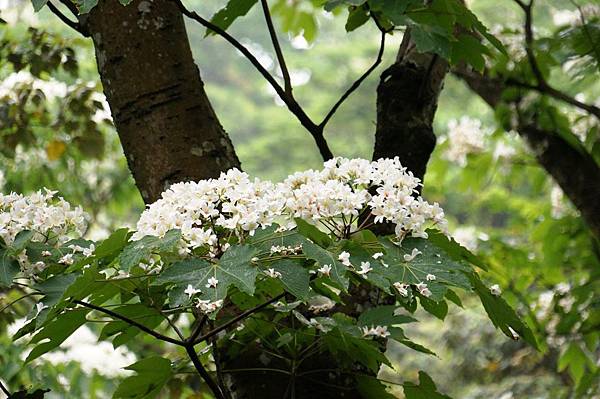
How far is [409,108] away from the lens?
1.50 m

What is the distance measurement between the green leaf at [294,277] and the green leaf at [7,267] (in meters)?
0.29

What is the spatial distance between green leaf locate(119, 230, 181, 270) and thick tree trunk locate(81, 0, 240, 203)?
45 centimetres

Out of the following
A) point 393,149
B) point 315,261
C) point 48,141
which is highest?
point 48,141

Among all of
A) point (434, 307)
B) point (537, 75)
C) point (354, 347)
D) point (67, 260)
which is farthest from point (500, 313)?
point (537, 75)

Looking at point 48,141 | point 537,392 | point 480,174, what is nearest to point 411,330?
point 537,392

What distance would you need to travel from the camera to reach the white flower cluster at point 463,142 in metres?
3.22

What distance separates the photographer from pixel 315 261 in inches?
36.0

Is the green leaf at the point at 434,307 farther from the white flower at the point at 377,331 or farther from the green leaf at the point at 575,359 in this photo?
the green leaf at the point at 575,359

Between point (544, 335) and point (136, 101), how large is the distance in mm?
1718

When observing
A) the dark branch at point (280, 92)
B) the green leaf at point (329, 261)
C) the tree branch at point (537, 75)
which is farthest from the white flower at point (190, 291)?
the tree branch at point (537, 75)

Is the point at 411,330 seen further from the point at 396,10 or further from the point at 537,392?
the point at 396,10

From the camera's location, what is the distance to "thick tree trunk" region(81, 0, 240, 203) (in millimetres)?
1345

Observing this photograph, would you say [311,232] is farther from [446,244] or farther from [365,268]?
[446,244]

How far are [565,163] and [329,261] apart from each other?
72.6 inches
